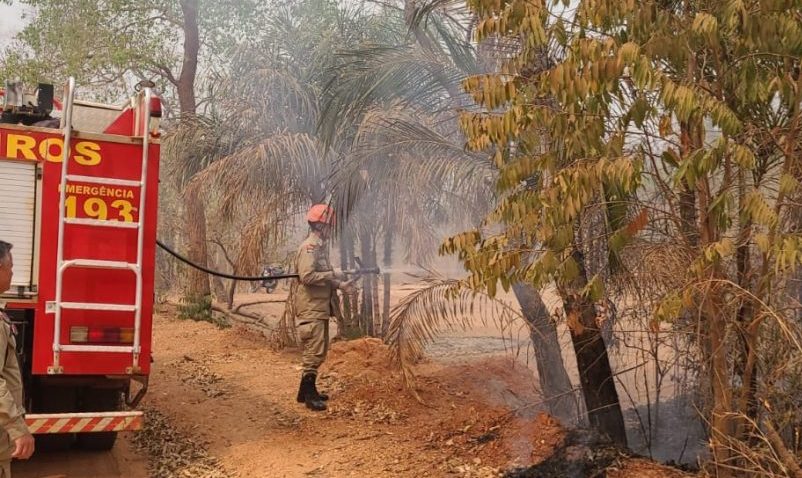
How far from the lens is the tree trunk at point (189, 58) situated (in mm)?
16984

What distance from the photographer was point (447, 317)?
6.95 m

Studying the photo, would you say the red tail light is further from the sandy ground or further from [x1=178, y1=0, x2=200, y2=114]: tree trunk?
[x1=178, y1=0, x2=200, y2=114]: tree trunk

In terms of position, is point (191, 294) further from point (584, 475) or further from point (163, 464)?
point (584, 475)

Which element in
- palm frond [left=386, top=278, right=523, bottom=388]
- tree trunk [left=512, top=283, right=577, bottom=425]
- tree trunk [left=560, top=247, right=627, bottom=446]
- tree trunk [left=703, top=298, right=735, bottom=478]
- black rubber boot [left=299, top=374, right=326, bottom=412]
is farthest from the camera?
black rubber boot [left=299, top=374, right=326, bottom=412]

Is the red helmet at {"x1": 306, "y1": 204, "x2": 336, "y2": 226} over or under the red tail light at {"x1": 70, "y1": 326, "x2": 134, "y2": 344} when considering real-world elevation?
over

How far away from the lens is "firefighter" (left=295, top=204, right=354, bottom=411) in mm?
7035

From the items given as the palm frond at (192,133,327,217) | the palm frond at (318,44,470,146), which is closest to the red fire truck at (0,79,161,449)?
the palm frond at (318,44,470,146)

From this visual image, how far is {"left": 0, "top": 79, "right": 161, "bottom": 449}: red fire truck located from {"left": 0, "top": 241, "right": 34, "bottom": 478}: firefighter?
147 cm

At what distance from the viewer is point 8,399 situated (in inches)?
135

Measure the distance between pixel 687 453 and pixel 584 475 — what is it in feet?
6.27

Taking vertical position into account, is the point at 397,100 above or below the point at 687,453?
above

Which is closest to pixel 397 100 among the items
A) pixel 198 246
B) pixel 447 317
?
pixel 447 317

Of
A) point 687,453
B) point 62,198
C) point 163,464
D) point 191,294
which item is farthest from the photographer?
point 191,294

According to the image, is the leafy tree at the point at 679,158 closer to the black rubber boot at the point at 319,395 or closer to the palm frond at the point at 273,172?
the black rubber boot at the point at 319,395
